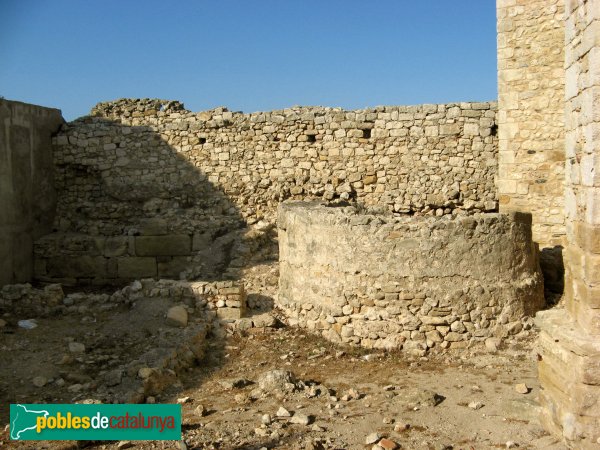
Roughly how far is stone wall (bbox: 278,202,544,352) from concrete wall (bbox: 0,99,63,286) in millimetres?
6548

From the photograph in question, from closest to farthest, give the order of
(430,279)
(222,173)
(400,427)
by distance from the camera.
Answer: (400,427) → (430,279) → (222,173)

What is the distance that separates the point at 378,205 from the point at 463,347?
15.1ft

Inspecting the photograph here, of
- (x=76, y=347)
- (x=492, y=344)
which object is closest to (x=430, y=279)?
(x=492, y=344)

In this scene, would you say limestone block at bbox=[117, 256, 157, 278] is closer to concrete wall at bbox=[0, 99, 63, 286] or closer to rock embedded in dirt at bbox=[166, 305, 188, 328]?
concrete wall at bbox=[0, 99, 63, 286]

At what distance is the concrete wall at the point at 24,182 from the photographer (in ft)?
34.6

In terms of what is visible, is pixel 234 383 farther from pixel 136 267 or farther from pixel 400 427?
pixel 136 267

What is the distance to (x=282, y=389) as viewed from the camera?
5.83 meters

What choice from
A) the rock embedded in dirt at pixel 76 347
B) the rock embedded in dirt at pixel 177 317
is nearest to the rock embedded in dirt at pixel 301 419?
the rock embedded in dirt at pixel 177 317

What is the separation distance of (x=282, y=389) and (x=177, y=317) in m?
2.27

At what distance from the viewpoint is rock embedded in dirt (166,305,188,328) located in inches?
297

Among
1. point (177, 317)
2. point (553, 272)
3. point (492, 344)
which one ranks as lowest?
point (492, 344)

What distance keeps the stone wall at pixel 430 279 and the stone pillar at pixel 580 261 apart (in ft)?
7.66

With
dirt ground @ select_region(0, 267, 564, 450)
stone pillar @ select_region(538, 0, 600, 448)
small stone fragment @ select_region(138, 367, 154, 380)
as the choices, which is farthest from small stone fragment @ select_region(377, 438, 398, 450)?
small stone fragment @ select_region(138, 367, 154, 380)

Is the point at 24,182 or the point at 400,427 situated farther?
the point at 24,182
